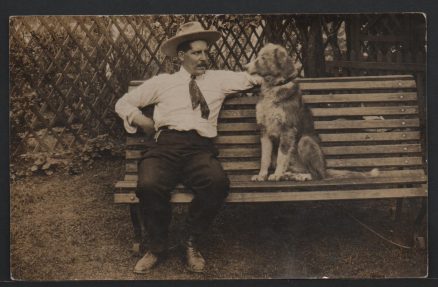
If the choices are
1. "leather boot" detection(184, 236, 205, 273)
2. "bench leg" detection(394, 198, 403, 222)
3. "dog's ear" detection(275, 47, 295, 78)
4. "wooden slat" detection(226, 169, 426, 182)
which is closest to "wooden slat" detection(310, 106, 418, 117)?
"dog's ear" detection(275, 47, 295, 78)

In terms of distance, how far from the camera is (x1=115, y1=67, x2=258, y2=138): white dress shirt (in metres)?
4.29

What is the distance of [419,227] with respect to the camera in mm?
4422

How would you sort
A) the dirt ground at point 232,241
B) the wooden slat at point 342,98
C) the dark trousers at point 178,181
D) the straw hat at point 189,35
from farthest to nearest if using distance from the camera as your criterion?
the wooden slat at point 342,98 → the dirt ground at point 232,241 → the straw hat at point 189,35 → the dark trousers at point 178,181

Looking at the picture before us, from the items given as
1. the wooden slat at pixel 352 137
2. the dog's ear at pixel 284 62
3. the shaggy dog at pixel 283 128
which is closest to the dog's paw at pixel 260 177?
the shaggy dog at pixel 283 128

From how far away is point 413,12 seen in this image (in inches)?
169

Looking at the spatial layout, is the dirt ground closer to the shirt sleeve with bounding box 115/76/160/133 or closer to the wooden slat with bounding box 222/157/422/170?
the wooden slat with bounding box 222/157/422/170

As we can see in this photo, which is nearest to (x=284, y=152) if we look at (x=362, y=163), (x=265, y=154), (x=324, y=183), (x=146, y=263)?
(x=265, y=154)

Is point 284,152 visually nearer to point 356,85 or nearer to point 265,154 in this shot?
point 265,154


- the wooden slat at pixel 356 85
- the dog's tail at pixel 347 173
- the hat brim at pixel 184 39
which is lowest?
the dog's tail at pixel 347 173

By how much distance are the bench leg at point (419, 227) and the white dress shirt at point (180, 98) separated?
1607 mm

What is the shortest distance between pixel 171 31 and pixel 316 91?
1.22 meters

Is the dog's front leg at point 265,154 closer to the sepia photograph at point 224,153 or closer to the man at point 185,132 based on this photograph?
the sepia photograph at point 224,153

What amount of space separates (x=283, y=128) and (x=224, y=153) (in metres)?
0.50

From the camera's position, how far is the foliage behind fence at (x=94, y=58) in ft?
14.3
